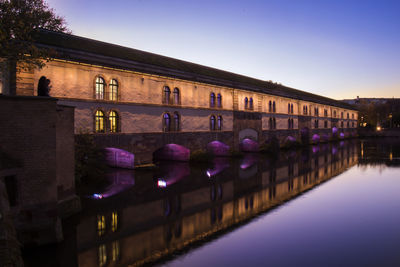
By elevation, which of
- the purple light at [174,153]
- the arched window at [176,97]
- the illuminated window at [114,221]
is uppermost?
the arched window at [176,97]

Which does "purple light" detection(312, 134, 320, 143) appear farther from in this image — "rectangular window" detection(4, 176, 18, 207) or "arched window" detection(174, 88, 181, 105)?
"rectangular window" detection(4, 176, 18, 207)

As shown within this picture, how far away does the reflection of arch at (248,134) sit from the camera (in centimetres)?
3278

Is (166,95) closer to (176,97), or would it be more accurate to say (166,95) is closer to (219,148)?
(176,97)

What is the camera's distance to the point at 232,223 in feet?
36.9

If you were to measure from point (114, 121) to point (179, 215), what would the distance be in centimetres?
1049

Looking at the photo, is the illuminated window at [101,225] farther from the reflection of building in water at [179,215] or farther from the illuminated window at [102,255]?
the illuminated window at [102,255]

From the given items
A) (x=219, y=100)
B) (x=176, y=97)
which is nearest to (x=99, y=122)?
(x=176, y=97)

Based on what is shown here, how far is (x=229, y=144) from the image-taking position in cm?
3091

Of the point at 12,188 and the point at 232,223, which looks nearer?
the point at 12,188

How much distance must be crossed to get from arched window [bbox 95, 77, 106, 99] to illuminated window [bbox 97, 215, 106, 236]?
994 cm

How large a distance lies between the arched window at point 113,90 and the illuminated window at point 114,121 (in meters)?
0.98

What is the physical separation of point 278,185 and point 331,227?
24.8 feet

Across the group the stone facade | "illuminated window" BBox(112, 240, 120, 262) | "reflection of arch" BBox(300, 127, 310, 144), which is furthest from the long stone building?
"reflection of arch" BBox(300, 127, 310, 144)

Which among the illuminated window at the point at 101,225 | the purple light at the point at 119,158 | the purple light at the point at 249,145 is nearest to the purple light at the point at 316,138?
the purple light at the point at 249,145
